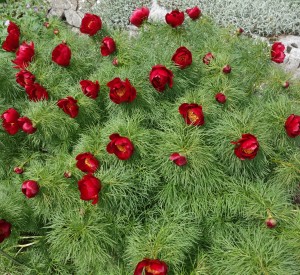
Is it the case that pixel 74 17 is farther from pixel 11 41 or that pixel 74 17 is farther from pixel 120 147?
pixel 120 147

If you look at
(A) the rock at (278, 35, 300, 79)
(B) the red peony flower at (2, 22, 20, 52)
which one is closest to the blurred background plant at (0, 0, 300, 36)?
(A) the rock at (278, 35, 300, 79)

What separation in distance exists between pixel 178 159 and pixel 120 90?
1.50 ft

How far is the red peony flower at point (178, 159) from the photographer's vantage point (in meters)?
1.60

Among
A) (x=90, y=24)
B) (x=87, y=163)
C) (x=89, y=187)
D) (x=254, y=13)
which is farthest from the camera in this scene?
(x=254, y=13)

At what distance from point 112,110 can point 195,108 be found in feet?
1.80

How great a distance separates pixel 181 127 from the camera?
1784mm

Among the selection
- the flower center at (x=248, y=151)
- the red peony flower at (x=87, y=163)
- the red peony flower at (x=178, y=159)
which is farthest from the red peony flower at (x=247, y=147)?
the red peony flower at (x=87, y=163)

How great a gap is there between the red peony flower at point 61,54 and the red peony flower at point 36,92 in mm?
188

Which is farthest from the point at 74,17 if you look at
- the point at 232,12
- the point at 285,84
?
the point at 285,84

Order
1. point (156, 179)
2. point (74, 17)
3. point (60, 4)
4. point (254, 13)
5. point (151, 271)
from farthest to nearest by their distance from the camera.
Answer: point (60, 4) → point (74, 17) → point (254, 13) → point (156, 179) → point (151, 271)

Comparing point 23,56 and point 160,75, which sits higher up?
point 160,75

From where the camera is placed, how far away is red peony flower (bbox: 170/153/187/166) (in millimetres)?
1604

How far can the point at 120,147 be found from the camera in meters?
1.63

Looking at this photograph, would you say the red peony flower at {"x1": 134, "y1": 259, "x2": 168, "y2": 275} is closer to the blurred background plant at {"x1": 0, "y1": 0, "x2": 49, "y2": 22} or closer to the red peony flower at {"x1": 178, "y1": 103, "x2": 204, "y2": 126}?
the red peony flower at {"x1": 178, "y1": 103, "x2": 204, "y2": 126}
